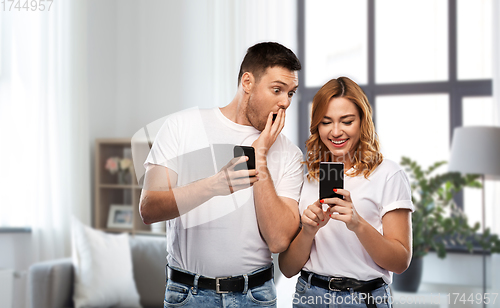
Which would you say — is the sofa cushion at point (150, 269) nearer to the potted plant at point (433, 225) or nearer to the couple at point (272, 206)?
the couple at point (272, 206)

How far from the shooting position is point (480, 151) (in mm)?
2109

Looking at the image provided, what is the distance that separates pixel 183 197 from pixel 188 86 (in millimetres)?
1252

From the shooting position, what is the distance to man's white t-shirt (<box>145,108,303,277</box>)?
82cm

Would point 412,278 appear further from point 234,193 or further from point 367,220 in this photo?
point 234,193

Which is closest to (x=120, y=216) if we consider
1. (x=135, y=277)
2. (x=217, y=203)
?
(x=135, y=277)

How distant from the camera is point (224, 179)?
701mm

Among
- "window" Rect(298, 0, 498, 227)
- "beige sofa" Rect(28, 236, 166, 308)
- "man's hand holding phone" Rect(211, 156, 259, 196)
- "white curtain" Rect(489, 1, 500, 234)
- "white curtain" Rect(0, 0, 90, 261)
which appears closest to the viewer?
"man's hand holding phone" Rect(211, 156, 259, 196)

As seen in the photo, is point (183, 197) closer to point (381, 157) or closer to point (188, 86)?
point (381, 157)

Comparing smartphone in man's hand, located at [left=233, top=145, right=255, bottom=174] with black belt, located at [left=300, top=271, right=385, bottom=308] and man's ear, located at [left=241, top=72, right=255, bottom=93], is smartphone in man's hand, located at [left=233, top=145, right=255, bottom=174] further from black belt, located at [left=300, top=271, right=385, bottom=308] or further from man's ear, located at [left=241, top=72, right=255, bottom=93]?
black belt, located at [left=300, top=271, right=385, bottom=308]

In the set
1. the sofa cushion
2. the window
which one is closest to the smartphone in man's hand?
the sofa cushion

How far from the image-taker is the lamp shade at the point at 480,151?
2.10 meters

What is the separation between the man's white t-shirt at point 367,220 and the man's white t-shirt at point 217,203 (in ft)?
0.33

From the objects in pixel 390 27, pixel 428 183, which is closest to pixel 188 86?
pixel 428 183

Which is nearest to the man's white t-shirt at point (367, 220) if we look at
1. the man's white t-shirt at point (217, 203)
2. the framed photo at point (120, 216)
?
the man's white t-shirt at point (217, 203)
